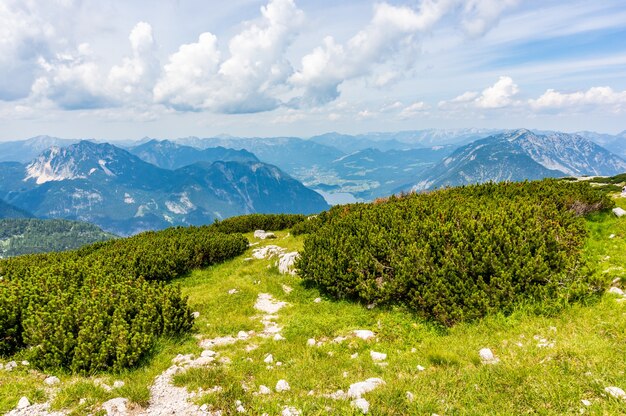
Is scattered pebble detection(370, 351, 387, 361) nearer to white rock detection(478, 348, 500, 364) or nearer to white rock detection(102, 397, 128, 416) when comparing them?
white rock detection(478, 348, 500, 364)

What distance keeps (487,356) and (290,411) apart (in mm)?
4571

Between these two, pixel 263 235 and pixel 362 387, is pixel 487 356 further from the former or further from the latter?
pixel 263 235

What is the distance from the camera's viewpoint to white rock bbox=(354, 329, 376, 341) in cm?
933

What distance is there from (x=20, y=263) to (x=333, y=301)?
61.4 feet

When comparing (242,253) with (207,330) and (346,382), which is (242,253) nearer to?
(207,330)

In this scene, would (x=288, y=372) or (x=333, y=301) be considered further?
(x=333, y=301)

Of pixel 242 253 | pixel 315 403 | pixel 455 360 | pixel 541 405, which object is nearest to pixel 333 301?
pixel 455 360

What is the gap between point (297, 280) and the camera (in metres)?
15.2

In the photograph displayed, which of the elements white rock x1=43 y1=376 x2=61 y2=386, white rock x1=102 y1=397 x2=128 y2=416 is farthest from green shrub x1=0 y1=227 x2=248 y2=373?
white rock x1=102 y1=397 x2=128 y2=416

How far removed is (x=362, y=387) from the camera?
6387 mm

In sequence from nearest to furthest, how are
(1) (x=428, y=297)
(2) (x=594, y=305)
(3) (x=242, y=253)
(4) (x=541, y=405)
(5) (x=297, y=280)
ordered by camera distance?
(4) (x=541, y=405), (2) (x=594, y=305), (1) (x=428, y=297), (5) (x=297, y=280), (3) (x=242, y=253)

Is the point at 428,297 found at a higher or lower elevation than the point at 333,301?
higher

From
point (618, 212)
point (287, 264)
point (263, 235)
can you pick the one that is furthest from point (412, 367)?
point (263, 235)

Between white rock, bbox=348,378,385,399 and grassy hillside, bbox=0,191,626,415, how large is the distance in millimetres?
171
